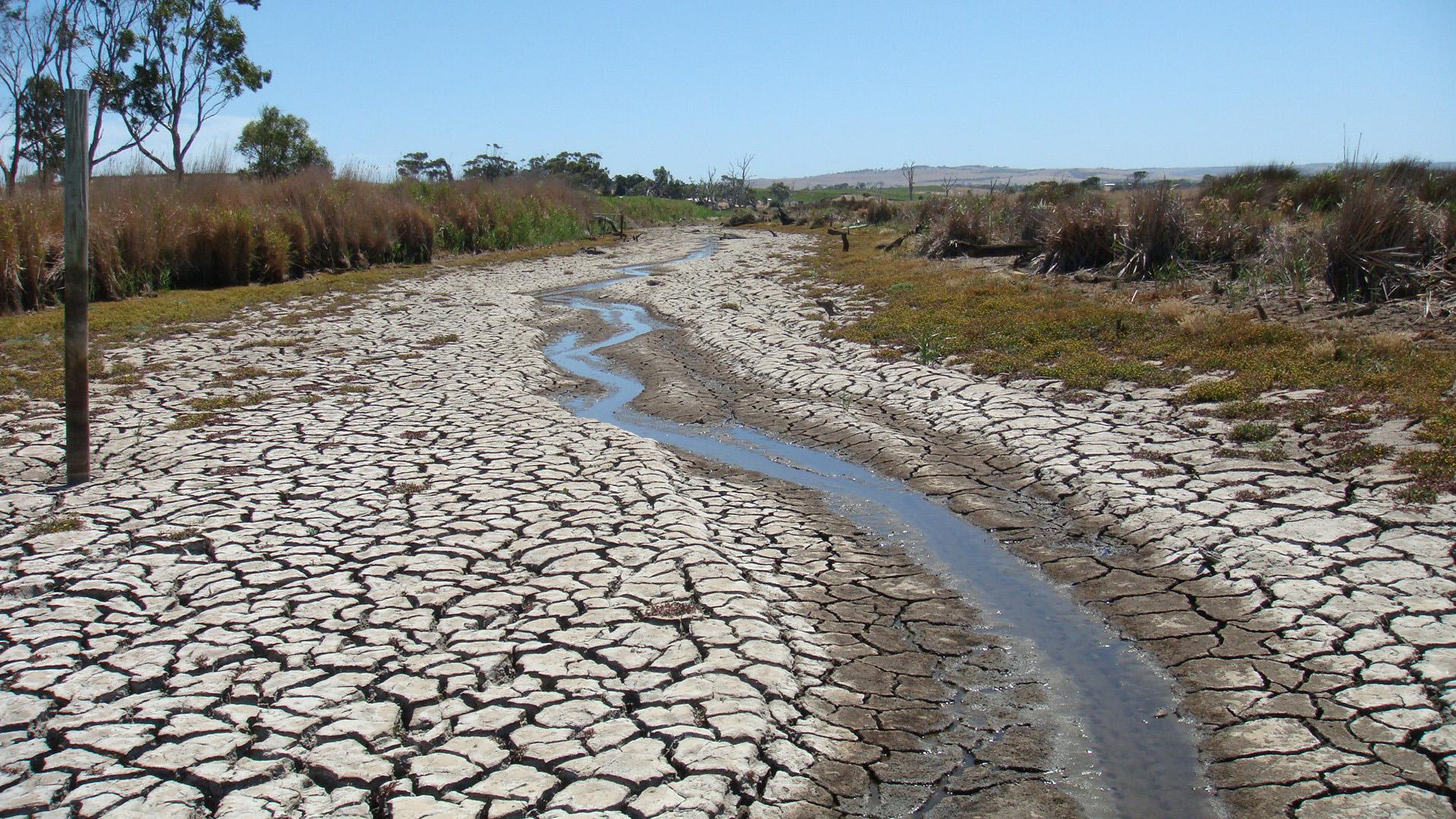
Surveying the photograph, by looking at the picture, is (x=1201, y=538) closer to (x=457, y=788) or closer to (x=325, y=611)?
(x=457, y=788)

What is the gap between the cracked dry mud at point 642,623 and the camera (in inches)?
135

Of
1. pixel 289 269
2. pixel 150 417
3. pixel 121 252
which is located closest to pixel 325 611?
pixel 150 417

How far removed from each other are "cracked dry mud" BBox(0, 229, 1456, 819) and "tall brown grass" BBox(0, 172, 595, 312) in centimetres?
622

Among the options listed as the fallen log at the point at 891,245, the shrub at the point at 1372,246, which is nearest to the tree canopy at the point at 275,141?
the fallen log at the point at 891,245

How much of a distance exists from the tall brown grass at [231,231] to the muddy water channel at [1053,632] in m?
8.49

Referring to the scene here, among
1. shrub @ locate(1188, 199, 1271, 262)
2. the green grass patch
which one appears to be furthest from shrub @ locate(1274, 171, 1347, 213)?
the green grass patch

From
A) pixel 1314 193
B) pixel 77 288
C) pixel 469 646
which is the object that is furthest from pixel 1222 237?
pixel 77 288

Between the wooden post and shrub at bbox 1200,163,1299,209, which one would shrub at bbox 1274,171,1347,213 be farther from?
the wooden post

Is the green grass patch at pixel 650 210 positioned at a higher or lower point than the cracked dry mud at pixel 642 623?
higher

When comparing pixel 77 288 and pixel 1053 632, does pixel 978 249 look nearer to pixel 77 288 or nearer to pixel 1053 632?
pixel 1053 632

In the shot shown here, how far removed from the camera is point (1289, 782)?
3.44 m

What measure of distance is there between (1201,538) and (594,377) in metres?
6.62

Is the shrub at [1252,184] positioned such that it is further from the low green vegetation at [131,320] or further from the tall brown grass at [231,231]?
the tall brown grass at [231,231]

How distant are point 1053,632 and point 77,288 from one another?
5.91 meters
